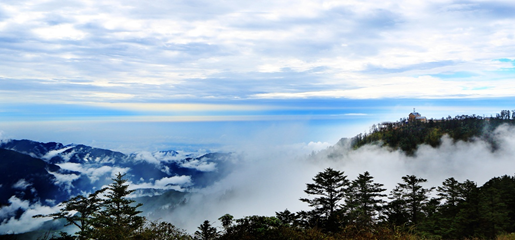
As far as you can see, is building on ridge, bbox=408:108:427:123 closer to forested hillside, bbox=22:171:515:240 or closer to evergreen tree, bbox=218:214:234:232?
forested hillside, bbox=22:171:515:240

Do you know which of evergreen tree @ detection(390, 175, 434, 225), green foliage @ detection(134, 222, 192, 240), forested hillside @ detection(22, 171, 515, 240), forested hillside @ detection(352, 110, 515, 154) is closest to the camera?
green foliage @ detection(134, 222, 192, 240)

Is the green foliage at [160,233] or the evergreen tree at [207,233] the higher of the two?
the green foliage at [160,233]

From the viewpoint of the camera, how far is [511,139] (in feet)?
591

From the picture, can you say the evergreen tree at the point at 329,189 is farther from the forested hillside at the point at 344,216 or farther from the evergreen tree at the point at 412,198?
the evergreen tree at the point at 412,198

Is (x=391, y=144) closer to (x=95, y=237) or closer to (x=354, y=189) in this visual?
(x=354, y=189)

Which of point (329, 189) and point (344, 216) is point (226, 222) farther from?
point (329, 189)

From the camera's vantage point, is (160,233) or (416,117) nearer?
(160,233)

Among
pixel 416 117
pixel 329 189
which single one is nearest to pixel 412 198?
pixel 329 189

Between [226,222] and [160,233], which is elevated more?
[226,222]

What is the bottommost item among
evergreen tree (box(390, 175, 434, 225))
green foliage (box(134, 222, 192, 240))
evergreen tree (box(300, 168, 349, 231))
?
evergreen tree (box(390, 175, 434, 225))

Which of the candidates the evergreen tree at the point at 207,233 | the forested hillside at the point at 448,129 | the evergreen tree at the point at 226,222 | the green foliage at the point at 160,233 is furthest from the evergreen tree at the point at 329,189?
the forested hillside at the point at 448,129

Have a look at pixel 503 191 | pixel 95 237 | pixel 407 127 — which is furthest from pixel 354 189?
pixel 407 127

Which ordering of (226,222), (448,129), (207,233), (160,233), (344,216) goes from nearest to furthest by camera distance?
(160,233)
(226,222)
(207,233)
(344,216)
(448,129)

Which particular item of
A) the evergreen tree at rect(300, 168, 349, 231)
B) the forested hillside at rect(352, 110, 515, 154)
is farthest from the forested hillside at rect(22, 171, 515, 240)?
the forested hillside at rect(352, 110, 515, 154)
